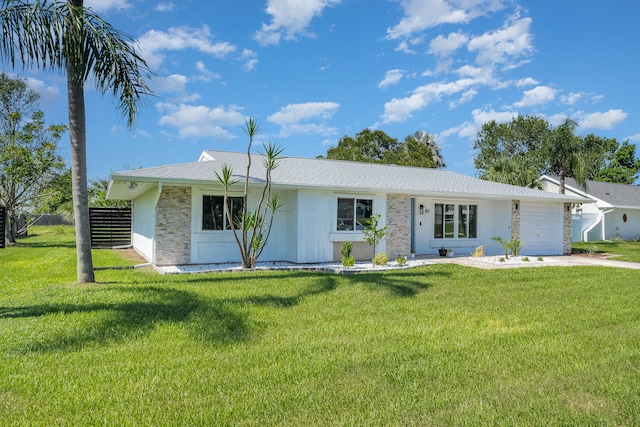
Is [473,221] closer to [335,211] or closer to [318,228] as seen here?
[335,211]

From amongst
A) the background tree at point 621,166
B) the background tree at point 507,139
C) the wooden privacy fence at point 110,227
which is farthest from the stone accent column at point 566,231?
the background tree at point 621,166

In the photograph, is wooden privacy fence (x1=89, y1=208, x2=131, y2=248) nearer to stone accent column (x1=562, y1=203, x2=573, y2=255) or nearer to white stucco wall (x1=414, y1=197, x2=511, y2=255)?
white stucco wall (x1=414, y1=197, x2=511, y2=255)

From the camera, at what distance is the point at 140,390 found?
3.75 metres

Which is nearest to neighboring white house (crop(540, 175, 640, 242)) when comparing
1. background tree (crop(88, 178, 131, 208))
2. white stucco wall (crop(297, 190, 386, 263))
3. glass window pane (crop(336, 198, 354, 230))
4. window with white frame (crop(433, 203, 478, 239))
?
window with white frame (crop(433, 203, 478, 239))

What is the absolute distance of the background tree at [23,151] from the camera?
21.4m

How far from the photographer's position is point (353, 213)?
1412 cm

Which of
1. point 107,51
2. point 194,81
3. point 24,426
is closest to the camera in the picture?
point 24,426

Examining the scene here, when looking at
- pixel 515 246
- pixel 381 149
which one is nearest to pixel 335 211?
pixel 515 246

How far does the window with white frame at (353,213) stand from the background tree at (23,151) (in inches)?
699

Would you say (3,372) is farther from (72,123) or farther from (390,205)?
(390,205)

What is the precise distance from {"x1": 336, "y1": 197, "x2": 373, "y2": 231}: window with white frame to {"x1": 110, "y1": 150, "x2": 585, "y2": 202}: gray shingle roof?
0.53 meters

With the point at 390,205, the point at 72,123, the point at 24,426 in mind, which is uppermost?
the point at 72,123

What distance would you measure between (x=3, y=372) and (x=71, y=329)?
139 centimetres

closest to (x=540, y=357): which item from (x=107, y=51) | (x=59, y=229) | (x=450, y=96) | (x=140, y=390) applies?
(x=140, y=390)
